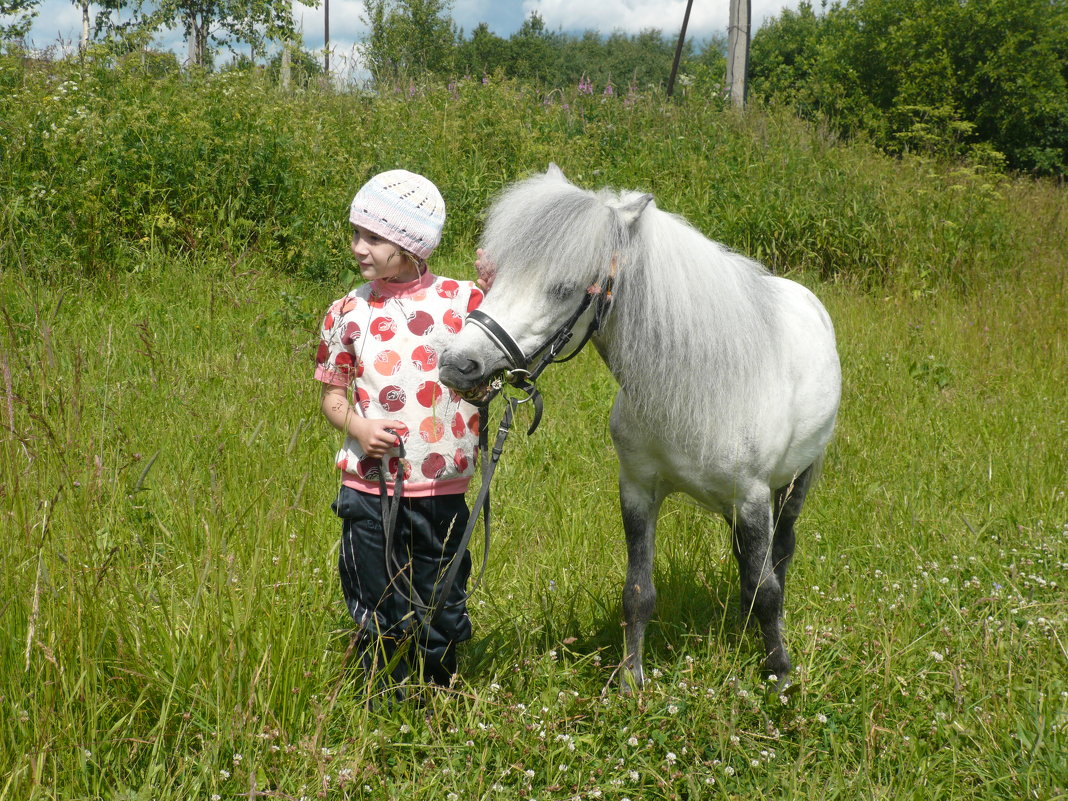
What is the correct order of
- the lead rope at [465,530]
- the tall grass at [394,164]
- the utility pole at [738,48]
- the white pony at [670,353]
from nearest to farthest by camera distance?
1. the white pony at [670,353]
2. the lead rope at [465,530]
3. the tall grass at [394,164]
4. the utility pole at [738,48]

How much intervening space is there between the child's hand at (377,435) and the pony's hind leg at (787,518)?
1.56 metres

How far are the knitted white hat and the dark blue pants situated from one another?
740 mm

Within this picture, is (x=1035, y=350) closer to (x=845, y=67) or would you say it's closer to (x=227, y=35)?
(x=845, y=67)

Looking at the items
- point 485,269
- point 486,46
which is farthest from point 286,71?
point 486,46

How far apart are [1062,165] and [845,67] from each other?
6977 mm

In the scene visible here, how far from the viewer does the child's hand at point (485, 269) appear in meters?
2.14

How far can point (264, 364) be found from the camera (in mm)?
4672

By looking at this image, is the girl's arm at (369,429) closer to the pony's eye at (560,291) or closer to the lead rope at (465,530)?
the lead rope at (465,530)

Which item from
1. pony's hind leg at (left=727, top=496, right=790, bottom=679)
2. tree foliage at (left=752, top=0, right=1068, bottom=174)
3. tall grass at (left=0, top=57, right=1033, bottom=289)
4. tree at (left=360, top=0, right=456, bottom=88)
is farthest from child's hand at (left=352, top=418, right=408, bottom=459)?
tree at (left=360, top=0, right=456, bottom=88)

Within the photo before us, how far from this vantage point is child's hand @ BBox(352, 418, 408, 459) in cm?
226

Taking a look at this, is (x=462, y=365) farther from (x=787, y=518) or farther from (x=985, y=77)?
(x=985, y=77)

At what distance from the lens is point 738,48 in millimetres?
10930

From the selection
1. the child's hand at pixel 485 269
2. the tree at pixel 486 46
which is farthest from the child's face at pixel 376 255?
the tree at pixel 486 46

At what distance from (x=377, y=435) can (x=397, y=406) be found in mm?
123
